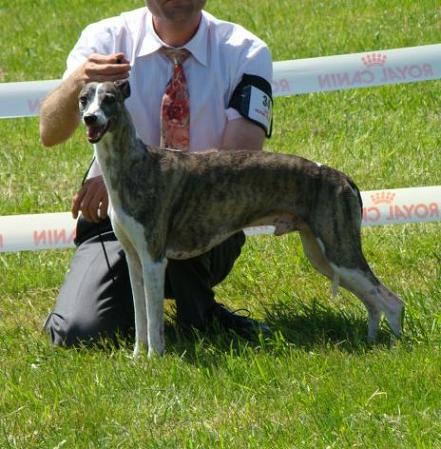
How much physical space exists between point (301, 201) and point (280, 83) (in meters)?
2.82

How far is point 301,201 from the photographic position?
212 inches

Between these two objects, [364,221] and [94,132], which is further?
[364,221]

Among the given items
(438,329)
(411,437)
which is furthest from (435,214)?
(411,437)

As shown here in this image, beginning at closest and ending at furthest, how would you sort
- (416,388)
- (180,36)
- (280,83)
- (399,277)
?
1. (416,388)
2. (180,36)
3. (399,277)
4. (280,83)

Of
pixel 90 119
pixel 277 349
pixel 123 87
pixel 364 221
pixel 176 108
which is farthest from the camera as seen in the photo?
pixel 364 221

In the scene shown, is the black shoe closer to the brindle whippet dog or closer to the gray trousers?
the gray trousers

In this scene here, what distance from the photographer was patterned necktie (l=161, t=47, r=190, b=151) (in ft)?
18.5

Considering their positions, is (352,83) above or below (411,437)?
above

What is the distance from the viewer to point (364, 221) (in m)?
6.80

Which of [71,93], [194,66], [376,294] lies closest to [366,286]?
[376,294]

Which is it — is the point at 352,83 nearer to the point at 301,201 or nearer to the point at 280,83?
the point at 280,83

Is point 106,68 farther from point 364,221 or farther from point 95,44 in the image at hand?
point 364,221

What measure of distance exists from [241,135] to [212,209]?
0.47 m

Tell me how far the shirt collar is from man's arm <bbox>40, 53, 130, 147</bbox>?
1.35 ft
